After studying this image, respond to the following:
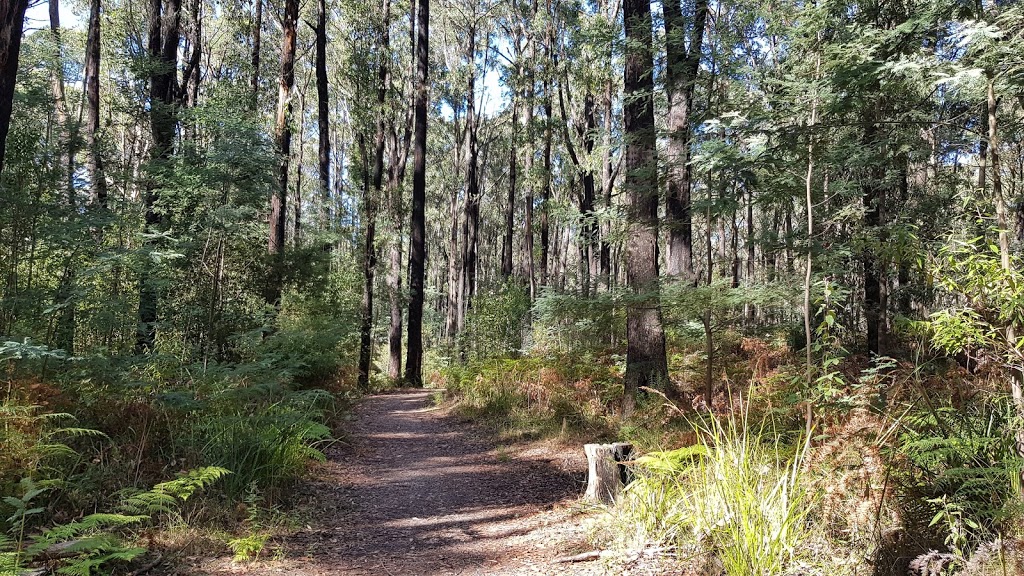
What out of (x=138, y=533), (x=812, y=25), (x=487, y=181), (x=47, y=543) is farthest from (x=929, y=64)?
(x=487, y=181)

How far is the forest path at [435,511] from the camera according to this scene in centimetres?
398

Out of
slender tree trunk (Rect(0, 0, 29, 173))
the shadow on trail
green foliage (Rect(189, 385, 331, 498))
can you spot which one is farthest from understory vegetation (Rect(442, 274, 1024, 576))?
slender tree trunk (Rect(0, 0, 29, 173))

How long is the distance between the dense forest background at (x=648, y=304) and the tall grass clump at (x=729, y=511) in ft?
0.10

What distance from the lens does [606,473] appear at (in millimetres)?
4773

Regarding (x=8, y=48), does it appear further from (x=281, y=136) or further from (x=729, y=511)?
(x=281, y=136)

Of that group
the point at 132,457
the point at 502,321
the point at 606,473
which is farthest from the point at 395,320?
the point at 606,473

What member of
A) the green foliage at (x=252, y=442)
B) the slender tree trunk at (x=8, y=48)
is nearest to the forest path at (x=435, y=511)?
the green foliage at (x=252, y=442)

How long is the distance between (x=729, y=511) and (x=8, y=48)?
690cm

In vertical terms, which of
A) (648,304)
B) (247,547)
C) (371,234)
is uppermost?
(371,234)

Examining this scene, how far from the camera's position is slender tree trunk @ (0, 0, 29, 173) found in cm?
467

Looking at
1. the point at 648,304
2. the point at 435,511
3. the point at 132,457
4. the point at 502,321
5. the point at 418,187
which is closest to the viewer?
the point at 132,457

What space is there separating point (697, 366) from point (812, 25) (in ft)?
20.2

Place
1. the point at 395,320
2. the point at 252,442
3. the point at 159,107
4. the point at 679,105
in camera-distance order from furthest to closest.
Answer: the point at 395,320
the point at 159,107
the point at 679,105
the point at 252,442

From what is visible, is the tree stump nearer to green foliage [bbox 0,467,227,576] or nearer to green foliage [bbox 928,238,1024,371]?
green foliage [bbox 928,238,1024,371]
